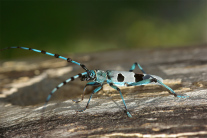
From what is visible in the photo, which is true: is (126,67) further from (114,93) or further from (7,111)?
(7,111)

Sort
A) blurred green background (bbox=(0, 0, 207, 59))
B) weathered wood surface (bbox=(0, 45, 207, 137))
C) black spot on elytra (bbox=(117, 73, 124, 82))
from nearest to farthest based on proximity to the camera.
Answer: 1. weathered wood surface (bbox=(0, 45, 207, 137))
2. black spot on elytra (bbox=(117, 73, 124, 82))
3. blurred green background (bbox=(0, 0, 207, 59))

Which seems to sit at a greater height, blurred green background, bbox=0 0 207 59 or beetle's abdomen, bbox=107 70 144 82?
blurred green background, bbox=0 0 207 59

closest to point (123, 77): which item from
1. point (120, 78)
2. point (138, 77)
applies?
point (120, 78)

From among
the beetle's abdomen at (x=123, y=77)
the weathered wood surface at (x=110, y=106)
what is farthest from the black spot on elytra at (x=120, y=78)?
the weathered wood surface at (x=110, y=106)

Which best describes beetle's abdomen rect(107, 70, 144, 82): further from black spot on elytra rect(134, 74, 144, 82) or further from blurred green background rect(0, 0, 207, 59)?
blurred green background rect(0, 0, 207, 59)

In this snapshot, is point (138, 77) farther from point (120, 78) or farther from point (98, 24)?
point (98, 24)

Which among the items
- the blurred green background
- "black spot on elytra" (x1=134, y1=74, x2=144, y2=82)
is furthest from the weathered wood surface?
the blurred green background
